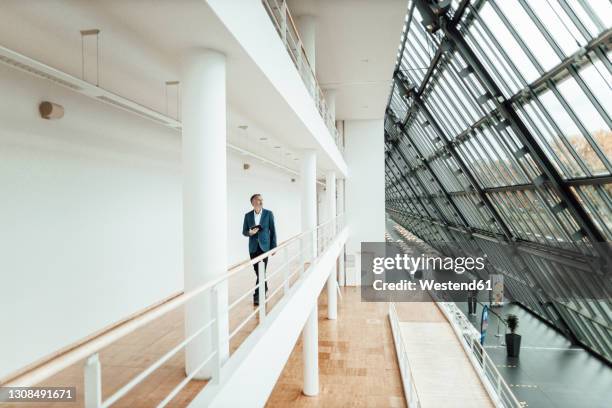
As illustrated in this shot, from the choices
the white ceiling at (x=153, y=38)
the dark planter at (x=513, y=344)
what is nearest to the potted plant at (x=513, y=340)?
the dark planter at (x=513, y=344)

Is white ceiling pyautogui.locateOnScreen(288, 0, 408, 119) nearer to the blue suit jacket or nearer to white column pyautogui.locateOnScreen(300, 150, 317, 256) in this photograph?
white column pyautogui.locateOnScreen(300, 150, 317, 256)

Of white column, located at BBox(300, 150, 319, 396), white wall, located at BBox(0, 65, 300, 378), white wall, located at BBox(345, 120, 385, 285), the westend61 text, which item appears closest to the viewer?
white wall, located at BBox(0, 65, 300, 378)

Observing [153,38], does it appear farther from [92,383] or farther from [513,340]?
[513,340]

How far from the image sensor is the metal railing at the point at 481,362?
4.86 m

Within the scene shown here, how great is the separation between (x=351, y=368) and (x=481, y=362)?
9.60 ft

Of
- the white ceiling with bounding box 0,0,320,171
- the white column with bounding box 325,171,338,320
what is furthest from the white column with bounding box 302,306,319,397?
the white ceiling with bounding box 0,0,320,171

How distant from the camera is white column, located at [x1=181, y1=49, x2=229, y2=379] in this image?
71.2 inches

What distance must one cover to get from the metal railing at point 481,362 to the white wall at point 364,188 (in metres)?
2.29

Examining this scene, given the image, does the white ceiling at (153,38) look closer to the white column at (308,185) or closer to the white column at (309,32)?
the white column at (309,32)

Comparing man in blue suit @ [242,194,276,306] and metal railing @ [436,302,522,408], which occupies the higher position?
man in blue suit @ [242,194,276,306]

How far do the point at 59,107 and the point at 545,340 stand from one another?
851cm

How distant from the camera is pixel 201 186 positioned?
1834 mm

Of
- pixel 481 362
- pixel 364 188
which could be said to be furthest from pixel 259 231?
pixel 364 188

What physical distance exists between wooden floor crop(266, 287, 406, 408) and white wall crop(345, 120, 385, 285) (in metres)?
2.28
